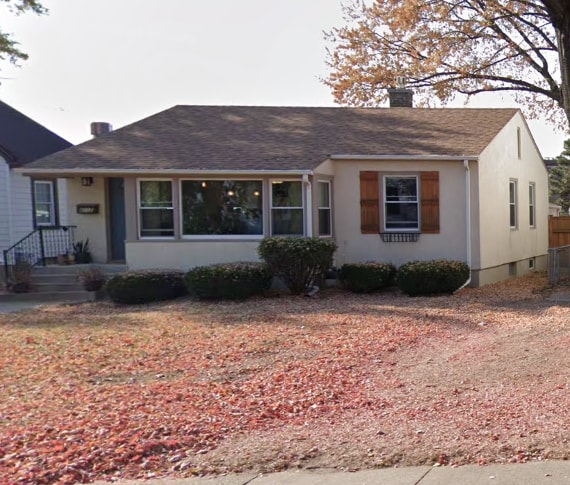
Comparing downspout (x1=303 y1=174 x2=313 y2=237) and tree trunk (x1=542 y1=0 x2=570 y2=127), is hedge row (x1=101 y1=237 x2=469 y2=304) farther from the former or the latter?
tree trunk (x1=542 y1=0 x2=570 y2=127)

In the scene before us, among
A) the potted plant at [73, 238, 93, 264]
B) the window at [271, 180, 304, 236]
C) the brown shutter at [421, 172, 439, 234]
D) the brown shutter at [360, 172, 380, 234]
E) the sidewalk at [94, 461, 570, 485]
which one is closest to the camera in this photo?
the sidewalk at [94, 461, 570, 485]

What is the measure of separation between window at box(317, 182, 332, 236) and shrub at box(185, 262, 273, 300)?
2.67 m

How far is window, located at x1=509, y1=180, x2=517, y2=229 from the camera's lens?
1812 centimetres

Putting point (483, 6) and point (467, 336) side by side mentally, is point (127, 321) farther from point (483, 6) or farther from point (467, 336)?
point (483, 6)

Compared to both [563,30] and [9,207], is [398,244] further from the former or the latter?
[9,207]

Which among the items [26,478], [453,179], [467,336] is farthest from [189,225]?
[26,478]

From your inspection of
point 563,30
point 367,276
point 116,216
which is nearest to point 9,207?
point 116,216

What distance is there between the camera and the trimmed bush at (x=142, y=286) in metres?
13.6

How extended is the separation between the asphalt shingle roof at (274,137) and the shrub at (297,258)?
196cm

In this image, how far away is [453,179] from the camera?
15.4m

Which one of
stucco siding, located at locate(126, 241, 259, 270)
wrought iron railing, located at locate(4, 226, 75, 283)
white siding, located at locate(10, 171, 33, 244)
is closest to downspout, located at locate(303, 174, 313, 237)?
stucco siding, located at locate(126, 241, 259, 270)

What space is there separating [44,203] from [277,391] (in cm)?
1494

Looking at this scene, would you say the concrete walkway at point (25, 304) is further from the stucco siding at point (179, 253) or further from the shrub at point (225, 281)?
the shrub at point (225, 281)

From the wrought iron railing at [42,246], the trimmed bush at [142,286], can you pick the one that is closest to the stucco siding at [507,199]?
the trimmed bush at [142,286]
